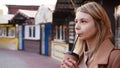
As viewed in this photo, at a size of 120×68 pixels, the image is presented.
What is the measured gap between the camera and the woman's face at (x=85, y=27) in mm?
1628

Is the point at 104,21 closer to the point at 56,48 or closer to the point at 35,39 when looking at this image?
the point at 56,48

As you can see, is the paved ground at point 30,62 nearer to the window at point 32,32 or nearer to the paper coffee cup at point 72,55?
the window at point 32,32

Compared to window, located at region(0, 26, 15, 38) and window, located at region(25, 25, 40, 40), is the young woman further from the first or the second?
window, located at region(0, 26, 15, 38)

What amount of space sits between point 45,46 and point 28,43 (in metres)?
4.61

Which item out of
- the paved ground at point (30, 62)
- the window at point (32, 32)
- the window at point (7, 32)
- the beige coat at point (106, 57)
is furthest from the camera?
the window at point (7, 32)

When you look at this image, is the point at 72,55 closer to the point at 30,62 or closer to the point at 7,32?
the point at 30,62

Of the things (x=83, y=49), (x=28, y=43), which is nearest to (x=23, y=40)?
(x=28, y=43)

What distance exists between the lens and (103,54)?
1556 mm

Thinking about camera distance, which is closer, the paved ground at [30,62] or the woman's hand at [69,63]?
the woman's hand at [69,63]

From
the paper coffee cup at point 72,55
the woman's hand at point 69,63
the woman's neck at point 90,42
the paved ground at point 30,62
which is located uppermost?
the woman's neck at point 90,42

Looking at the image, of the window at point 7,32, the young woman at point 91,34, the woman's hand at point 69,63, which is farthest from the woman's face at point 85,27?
the window at point 7,32

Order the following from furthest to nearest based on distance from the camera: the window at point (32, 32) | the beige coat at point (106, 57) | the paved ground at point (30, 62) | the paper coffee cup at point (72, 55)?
the window at point (32, 32) < the paved ground at point (30, 62) < the paper coffee cup at point (72, 55) < the beige coat at point (106, 57)

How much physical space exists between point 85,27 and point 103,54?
0.17 metres

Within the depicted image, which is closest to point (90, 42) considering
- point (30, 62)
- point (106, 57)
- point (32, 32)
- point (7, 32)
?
point (106, 57)
